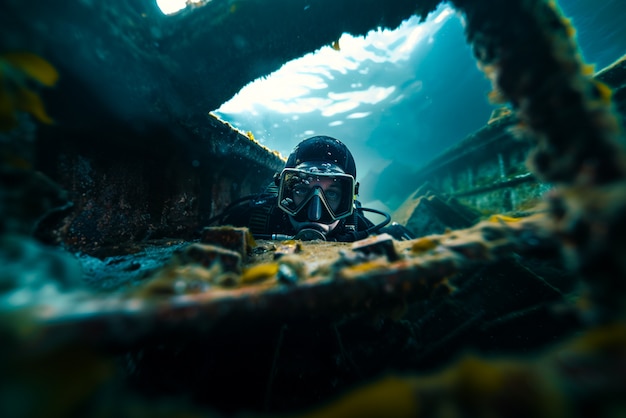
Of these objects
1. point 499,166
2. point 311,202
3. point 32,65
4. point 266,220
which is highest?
point 499,166

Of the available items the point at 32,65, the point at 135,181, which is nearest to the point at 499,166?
the point at 135,181

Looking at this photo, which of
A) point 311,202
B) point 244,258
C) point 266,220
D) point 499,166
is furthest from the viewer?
point 499,166

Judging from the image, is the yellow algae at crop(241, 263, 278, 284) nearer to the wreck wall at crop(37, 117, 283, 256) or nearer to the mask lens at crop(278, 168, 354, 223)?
the wreck wall at crop(37, 117, 283, 256)

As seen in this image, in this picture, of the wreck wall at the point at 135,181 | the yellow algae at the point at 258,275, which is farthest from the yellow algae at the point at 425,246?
the wreck wall at the point at 135,181

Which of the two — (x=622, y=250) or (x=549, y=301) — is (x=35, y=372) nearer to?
(x=622, y=250)

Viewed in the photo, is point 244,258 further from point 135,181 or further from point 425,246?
point 135,181

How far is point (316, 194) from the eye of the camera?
4.00m

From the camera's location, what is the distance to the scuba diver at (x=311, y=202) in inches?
155

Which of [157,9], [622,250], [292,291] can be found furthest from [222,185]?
[622,250]

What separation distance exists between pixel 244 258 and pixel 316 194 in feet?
7.79

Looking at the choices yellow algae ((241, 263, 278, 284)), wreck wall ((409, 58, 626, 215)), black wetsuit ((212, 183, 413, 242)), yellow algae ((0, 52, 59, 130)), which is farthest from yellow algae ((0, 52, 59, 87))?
wreck wall ((409, 58, 626, 215))

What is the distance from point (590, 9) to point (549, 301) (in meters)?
24.8

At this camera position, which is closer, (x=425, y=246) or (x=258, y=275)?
(x=258, y=275)

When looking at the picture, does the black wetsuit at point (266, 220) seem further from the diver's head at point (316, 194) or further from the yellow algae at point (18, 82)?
the yellow algae at point (18, 82)
